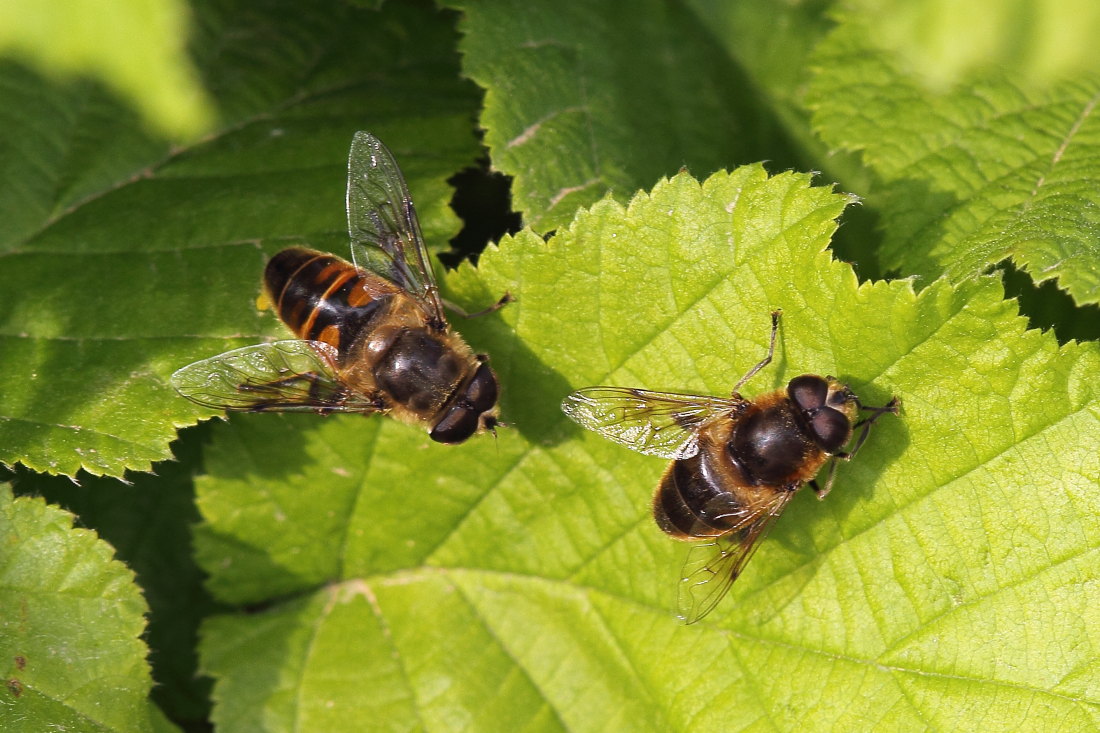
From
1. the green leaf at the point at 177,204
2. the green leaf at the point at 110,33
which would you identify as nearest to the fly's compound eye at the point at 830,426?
the green leaf at the point at 177,204

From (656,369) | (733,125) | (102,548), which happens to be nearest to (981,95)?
(733,125)

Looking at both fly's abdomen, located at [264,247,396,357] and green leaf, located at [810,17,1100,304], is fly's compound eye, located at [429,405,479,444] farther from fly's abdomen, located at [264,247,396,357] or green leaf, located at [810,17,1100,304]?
green leaf, located at [810,17,1100,304]

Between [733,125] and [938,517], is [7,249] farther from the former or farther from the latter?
[938,517]

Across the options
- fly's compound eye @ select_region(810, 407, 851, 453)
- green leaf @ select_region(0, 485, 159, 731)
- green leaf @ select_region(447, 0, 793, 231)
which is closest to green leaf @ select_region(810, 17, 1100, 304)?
green leaf @ select_region(447, 0, 793, 231)

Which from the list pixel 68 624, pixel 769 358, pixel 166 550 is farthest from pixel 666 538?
pixel 166 550

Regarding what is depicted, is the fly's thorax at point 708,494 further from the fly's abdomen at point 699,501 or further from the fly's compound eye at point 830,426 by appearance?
the fly's compound eye at point 830,426
